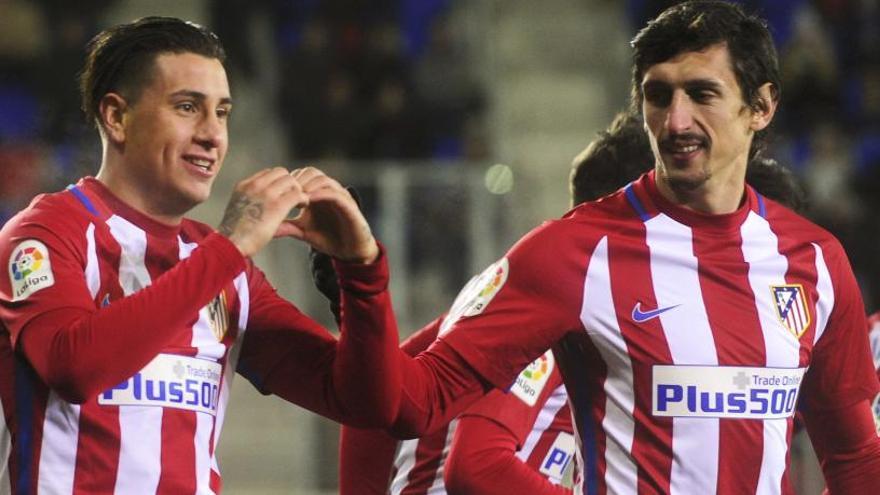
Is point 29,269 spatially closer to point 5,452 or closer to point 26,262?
point 26,262

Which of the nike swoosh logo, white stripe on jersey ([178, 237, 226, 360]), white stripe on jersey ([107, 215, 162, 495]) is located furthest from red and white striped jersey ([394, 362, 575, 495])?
white stripe on jersey ([107, 215, 162, 495])

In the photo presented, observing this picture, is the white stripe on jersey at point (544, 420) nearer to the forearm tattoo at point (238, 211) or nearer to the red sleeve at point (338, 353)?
the red sleeve at point (338, 353)

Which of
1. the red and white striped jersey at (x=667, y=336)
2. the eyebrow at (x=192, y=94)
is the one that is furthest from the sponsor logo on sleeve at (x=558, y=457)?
the eyebrow at (x=192, y=94)

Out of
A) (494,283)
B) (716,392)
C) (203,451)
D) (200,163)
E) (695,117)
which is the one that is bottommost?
(203,451)

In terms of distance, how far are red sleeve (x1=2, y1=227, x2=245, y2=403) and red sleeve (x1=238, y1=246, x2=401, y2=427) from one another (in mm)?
272

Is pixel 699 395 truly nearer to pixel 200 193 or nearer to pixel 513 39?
pixel 200 193

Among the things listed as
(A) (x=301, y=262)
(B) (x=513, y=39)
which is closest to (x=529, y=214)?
(A) (x=301, y=262)

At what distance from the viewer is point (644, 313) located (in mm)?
2928

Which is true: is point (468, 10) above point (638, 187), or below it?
above

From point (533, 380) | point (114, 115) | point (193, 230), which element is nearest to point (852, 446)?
point (533, 380)

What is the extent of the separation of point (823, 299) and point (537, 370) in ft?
2.28

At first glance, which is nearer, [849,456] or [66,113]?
[849,456]

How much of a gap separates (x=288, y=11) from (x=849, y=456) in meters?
7.43

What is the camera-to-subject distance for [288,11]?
32.7 feet
